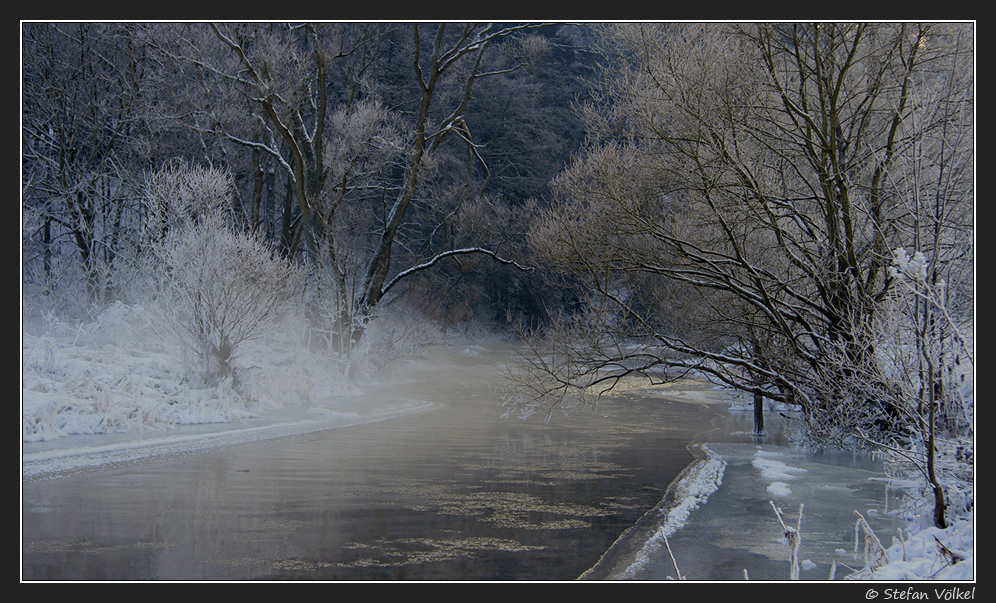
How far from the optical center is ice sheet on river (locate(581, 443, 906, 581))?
6.69 metres

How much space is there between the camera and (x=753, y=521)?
27.4ft

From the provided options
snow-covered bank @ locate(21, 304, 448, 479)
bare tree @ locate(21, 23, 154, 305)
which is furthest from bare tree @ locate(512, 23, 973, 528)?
→ bare tree @ locate(21, 23, 154, 305)

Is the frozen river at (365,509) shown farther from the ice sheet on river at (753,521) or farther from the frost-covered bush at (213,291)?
the frost-covered bush at (213,291)

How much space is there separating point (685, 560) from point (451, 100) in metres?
25.9

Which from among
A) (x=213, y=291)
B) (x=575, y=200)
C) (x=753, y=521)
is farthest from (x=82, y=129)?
(x=753, y=521)

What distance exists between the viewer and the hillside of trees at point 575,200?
911cm

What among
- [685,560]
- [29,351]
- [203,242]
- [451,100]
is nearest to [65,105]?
[203,242]

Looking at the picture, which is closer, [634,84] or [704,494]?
[704,494]

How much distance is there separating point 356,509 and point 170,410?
6.46m

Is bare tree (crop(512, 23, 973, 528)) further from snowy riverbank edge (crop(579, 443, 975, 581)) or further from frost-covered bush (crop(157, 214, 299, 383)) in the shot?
frost-covered bush (crop(157, 214, 299, 383))

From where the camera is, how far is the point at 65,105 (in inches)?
856

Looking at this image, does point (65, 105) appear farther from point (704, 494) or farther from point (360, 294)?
point (704, 494)

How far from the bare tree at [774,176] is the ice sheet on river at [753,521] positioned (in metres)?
0.88


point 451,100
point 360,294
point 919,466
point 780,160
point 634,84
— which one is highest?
point 451,100
